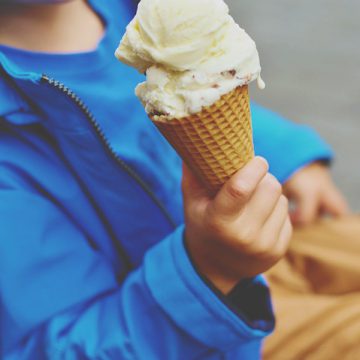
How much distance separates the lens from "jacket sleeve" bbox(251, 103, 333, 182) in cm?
175

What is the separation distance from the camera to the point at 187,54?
938 mm

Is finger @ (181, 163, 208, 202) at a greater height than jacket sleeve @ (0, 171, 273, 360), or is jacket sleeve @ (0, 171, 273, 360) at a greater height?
finger @ (181, 163, 208, 202)

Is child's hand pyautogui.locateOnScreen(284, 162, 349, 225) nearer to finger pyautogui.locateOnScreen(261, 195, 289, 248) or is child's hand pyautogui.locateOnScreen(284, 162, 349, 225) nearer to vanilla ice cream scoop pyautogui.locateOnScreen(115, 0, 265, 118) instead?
finger pyautogui.locateOnScreen(261, 195, 289, 248)

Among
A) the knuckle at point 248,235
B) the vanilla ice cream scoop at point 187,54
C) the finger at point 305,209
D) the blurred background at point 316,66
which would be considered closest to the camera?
the vanilla ice cream scoop at point 187,54

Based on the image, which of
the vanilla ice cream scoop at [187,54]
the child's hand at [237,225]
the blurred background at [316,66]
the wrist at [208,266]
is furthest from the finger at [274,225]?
the blurred background at [316,66]

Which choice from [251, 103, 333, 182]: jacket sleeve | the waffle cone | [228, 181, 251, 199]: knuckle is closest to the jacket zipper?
the waffle cone

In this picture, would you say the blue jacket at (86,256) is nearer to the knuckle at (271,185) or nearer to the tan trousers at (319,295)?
the tan trousers at (319,295)

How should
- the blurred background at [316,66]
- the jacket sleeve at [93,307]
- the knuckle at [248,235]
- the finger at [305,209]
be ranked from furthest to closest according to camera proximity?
the blurred background at [316,66]
the finger at [305,209]
the jacket sleeve at [93,307]
the knuckle at [248,235]

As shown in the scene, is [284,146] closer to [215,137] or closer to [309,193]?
[309,193]

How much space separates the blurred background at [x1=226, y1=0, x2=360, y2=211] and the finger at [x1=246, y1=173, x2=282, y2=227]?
1.72m

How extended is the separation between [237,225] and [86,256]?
1.38 ft

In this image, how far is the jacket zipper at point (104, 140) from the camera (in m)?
1.15

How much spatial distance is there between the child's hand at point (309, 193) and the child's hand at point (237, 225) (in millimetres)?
542

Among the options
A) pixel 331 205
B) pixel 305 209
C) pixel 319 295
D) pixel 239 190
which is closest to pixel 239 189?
pixel 239 190
